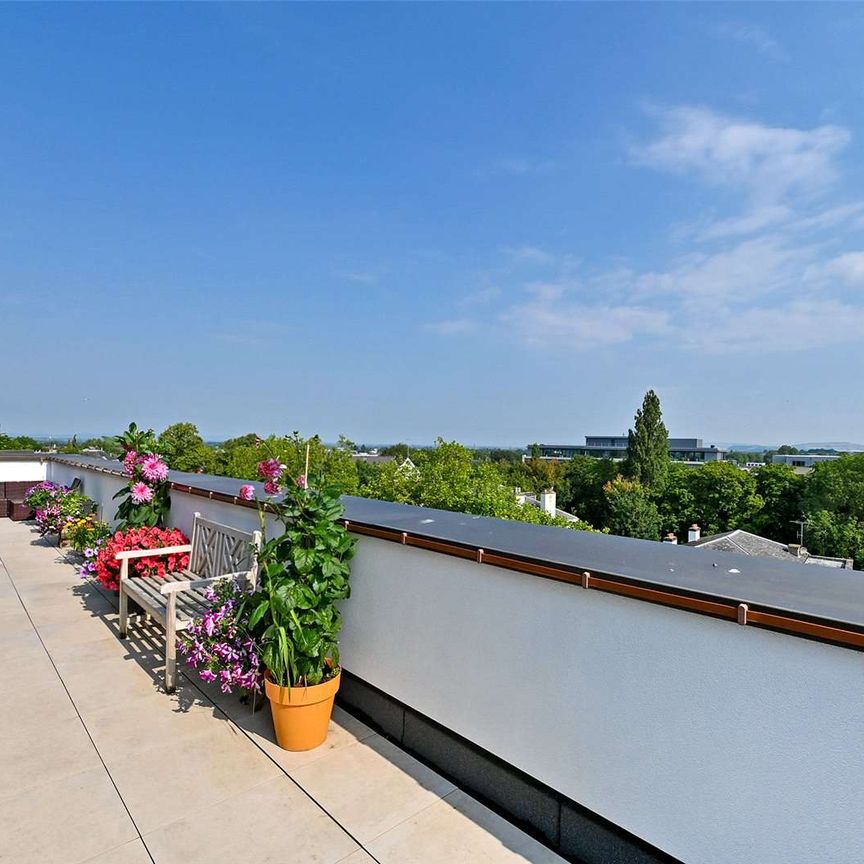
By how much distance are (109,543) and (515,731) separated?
3.79 metres

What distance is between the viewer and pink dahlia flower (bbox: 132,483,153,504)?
16.4 ft

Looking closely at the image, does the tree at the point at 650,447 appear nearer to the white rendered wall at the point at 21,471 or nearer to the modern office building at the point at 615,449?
the white rendered wall at the point at 21,471

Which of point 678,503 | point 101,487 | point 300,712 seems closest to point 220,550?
point 300,712

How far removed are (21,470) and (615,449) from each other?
306ft

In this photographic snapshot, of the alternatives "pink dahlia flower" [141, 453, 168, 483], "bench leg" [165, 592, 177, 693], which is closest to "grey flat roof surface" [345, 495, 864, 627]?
"bench leg" [165, 592, 177, 693]

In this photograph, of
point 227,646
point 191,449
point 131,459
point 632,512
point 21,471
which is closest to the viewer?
point 227,646

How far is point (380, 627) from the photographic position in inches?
105

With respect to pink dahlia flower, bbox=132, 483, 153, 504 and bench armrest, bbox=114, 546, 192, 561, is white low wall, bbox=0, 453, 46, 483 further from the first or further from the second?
bench armrest, bbox=114, 546, 192, 561

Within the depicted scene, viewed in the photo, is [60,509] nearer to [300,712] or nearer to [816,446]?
[300,712]

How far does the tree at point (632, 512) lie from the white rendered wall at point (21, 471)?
3459 centimetres

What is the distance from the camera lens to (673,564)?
6.04 feet

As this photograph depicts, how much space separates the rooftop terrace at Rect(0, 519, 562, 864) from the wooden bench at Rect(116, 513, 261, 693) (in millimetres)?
388

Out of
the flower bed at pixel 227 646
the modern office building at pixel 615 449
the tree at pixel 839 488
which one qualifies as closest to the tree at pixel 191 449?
the flower bed at pixel 227 646

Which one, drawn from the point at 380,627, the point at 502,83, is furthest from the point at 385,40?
the point at 380,627
